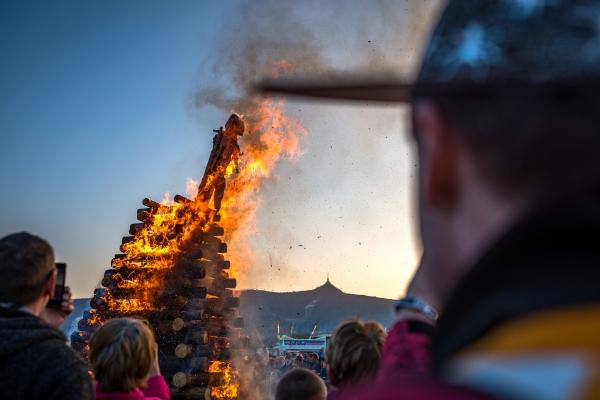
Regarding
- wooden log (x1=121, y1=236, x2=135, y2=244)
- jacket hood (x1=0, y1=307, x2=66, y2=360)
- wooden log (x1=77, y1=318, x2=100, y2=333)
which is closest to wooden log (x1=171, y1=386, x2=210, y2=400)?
wooden log (x1=77, y1=318, x2=100, y2=333)

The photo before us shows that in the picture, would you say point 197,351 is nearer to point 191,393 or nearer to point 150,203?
point 191,393

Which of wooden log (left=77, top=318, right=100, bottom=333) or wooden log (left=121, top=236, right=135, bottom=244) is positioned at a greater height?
wooden log (left=121, top=236, right=135, bottom=244)

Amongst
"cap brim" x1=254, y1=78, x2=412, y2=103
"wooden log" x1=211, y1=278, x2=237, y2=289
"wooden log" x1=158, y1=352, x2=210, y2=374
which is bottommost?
"cap brim" x1=254, y1=78, x2=412, y2=103

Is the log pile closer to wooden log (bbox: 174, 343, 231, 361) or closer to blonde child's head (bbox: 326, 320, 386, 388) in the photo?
wooden log (bbox: 174, 343, 231, 361)

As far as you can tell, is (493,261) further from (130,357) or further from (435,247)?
(130,357)

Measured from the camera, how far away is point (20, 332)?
3.07 metres

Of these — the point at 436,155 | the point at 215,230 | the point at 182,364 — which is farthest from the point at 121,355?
the point at 215,230

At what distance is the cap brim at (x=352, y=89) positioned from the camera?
39.0 inches

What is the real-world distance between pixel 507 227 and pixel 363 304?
79801 mm

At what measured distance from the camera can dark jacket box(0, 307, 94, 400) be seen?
3004mm

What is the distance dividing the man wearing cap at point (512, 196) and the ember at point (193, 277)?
1188cm

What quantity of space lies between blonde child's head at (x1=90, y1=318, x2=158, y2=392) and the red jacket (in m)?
0.03

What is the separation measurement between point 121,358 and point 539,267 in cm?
346

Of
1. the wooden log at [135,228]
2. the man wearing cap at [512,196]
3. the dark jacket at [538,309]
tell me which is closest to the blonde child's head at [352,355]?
the man wearing cap at [512,196]
